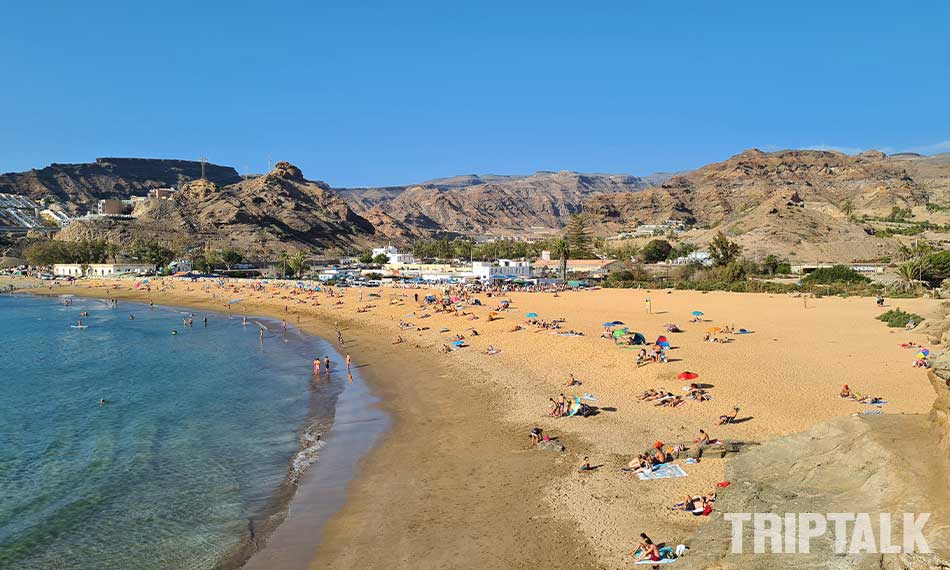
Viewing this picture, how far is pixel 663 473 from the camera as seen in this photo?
41.3 ft

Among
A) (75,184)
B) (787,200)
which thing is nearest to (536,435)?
(787,200)

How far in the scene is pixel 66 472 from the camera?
50.4 feet

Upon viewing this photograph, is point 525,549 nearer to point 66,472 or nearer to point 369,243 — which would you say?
point 66,472

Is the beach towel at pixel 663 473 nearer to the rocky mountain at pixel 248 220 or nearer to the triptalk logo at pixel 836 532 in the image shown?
the triptalk logo at pixel 836 532

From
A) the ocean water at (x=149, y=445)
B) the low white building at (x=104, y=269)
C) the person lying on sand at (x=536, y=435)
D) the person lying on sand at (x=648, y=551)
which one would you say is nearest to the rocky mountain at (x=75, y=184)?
the low white building at (x=104, y=269)

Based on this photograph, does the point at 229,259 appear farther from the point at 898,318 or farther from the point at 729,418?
the point at 729,418

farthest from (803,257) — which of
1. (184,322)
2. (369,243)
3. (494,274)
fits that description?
(369,243)

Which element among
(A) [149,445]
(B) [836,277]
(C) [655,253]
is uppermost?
(C) [655,253]

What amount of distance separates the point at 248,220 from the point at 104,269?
39614mm

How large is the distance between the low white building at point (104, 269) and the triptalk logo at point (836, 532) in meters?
98.4

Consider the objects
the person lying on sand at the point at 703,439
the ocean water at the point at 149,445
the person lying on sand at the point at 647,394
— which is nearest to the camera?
the ocean water at the point at 149,445

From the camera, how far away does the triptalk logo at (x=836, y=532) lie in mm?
7199

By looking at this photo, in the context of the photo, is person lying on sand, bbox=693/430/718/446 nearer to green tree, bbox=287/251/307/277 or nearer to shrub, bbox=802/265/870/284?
shrub, bbox=802/265/870/284

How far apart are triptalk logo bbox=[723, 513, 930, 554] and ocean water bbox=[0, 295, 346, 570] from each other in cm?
915
